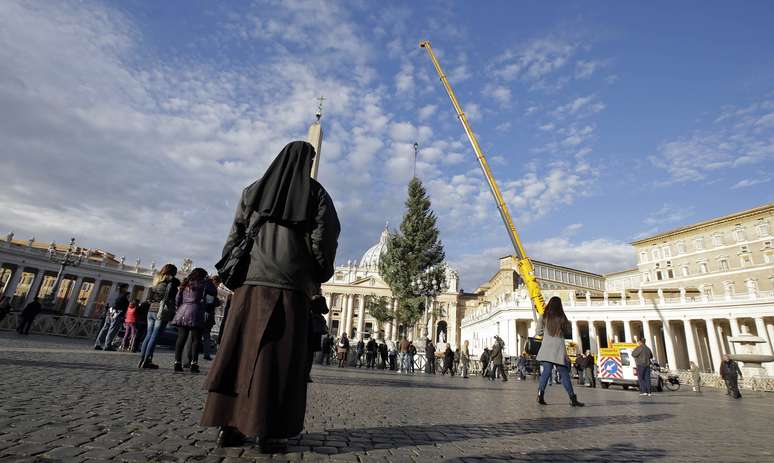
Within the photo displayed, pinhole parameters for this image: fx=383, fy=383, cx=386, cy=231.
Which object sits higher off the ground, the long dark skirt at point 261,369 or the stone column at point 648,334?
the stone column at point 648,334

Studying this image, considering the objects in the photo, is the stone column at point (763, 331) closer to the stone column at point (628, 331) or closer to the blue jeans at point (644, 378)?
the stone column at point (628, 331)

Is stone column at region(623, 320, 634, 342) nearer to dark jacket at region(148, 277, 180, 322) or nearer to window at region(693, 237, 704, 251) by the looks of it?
window at region(693, 237, 704, 251)

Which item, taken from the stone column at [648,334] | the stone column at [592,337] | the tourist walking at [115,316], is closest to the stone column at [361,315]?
the stone column at [592,337]

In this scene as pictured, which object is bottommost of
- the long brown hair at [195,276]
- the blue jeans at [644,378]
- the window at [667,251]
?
the blue jeans at [644,378]

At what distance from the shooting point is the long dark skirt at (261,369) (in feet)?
8.28

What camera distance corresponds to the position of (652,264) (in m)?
59.1

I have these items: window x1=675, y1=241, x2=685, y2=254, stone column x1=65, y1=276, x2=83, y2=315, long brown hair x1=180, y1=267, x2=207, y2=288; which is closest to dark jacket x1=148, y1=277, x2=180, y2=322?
long brown hair x1=180, y1=267, x2=207, y2=288

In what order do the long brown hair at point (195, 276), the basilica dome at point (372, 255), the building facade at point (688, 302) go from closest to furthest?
the long brown hair at point (195, 276) < the building facade at point (688, 302) < the basilica dome at point (372, 255)

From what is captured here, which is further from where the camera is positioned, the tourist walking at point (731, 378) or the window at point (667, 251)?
the window at point (667, 251)

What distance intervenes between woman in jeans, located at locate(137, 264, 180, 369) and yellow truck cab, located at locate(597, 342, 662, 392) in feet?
73.8

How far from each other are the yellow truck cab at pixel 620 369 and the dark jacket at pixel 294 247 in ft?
76.7

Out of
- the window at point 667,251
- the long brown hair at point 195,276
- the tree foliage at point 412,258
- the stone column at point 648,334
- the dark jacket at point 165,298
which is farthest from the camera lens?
the window at point 667,251

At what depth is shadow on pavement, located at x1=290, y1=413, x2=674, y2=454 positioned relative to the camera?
3.07m

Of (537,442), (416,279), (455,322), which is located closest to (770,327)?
(416,279)
